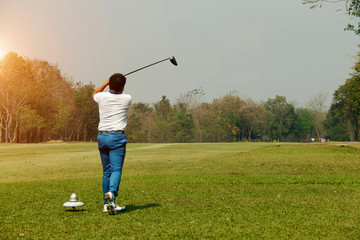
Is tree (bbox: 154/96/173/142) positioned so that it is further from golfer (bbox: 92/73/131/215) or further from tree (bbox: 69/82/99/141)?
golfer (bbox: 92/73/131/215)

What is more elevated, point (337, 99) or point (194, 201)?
point (337, 99)

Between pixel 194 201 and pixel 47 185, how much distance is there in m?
5.25

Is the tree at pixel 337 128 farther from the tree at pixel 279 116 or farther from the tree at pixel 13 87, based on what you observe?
the tree at pixel 13 87

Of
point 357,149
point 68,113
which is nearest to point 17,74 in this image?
point 68,113

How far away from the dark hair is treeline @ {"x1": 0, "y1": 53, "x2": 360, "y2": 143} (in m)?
41.7

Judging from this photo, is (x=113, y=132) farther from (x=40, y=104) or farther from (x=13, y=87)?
(x=40, y=104)

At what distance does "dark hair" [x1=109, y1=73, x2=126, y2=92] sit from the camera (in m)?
7.27

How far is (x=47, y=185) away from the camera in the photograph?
11.9 m

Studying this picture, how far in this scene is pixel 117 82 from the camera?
728 centimetres

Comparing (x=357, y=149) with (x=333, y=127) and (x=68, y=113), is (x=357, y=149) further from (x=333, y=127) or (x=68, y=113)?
(x=333, y=127)

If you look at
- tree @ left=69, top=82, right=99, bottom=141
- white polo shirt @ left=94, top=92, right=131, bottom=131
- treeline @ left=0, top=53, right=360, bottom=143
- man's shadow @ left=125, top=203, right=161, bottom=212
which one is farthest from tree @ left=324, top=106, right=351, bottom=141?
white polo shirt @ left=94, top=92, right=131, bottom=131

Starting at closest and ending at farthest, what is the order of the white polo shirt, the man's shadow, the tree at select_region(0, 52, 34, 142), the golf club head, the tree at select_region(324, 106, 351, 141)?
the white polo shirt
the man's shadow
the golf club head
the tree at select_region(0, 52, 34, 142)
the tree at select_region(324, 106, 351, 141)

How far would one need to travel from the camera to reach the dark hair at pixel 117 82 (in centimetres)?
727

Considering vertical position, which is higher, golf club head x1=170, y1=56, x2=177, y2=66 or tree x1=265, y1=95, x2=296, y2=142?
tree x1=265, y1=95, x2=296, y2=142
